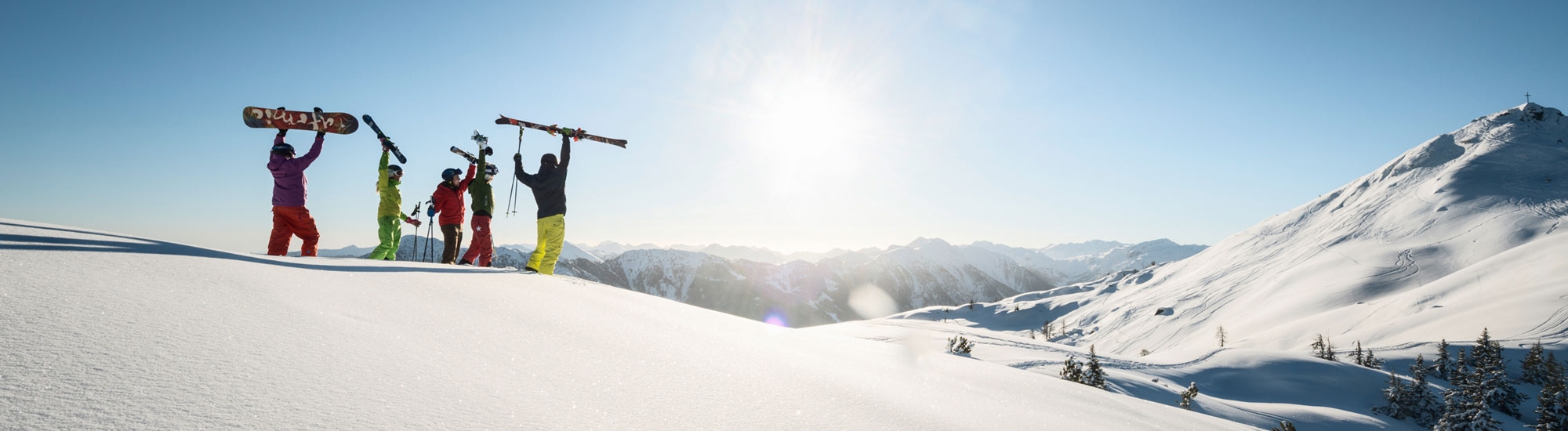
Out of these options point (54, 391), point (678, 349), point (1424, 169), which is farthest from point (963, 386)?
point (1424, 169)

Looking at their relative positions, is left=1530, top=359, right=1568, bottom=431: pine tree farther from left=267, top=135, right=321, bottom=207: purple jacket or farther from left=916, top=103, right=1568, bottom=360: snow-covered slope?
left=267, top=135, right=321, bottom=207: purple jacket

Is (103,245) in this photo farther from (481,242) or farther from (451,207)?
(451,207)

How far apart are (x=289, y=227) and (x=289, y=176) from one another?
0.90 m

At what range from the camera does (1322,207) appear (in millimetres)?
110750

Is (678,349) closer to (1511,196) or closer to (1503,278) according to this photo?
(1503,278)

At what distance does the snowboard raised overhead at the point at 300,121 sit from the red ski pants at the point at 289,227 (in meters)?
1.24

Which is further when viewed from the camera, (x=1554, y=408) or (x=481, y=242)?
(x=1554, y=408)

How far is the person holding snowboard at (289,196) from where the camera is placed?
795cm

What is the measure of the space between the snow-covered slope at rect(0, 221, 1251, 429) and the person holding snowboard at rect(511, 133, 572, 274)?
152 inches

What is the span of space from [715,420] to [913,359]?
3.56 meters

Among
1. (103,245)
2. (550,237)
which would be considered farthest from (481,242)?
(103,245)

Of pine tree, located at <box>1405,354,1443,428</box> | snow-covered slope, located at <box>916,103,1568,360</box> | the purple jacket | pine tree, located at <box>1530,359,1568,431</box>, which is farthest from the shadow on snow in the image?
snow-covered slope, located at <box>916,103,1568,360</box>

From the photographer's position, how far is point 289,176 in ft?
26.2

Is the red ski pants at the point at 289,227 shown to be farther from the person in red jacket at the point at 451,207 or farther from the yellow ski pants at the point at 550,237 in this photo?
the yellow ski pants at the point at 550,237
